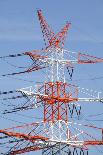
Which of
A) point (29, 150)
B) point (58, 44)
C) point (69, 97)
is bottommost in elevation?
point (29, 150)

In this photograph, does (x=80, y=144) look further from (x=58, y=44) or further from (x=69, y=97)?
(x=58, y=44)

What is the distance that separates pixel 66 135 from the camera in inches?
5536

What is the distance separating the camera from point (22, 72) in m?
141

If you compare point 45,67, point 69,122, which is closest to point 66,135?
point 69,122

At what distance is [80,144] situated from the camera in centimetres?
14238

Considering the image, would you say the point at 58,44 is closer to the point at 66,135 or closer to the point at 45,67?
the point at 45,67

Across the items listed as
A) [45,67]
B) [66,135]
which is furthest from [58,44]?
[66,135]

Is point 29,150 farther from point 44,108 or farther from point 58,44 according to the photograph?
point 58,44

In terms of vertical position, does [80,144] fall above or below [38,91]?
below

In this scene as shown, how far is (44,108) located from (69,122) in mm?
4884

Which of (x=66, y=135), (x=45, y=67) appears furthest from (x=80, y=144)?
(x=45, y=67)

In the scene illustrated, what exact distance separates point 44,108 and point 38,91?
3069 mm

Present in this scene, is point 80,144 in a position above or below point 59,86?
below

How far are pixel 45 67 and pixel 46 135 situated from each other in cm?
1169
